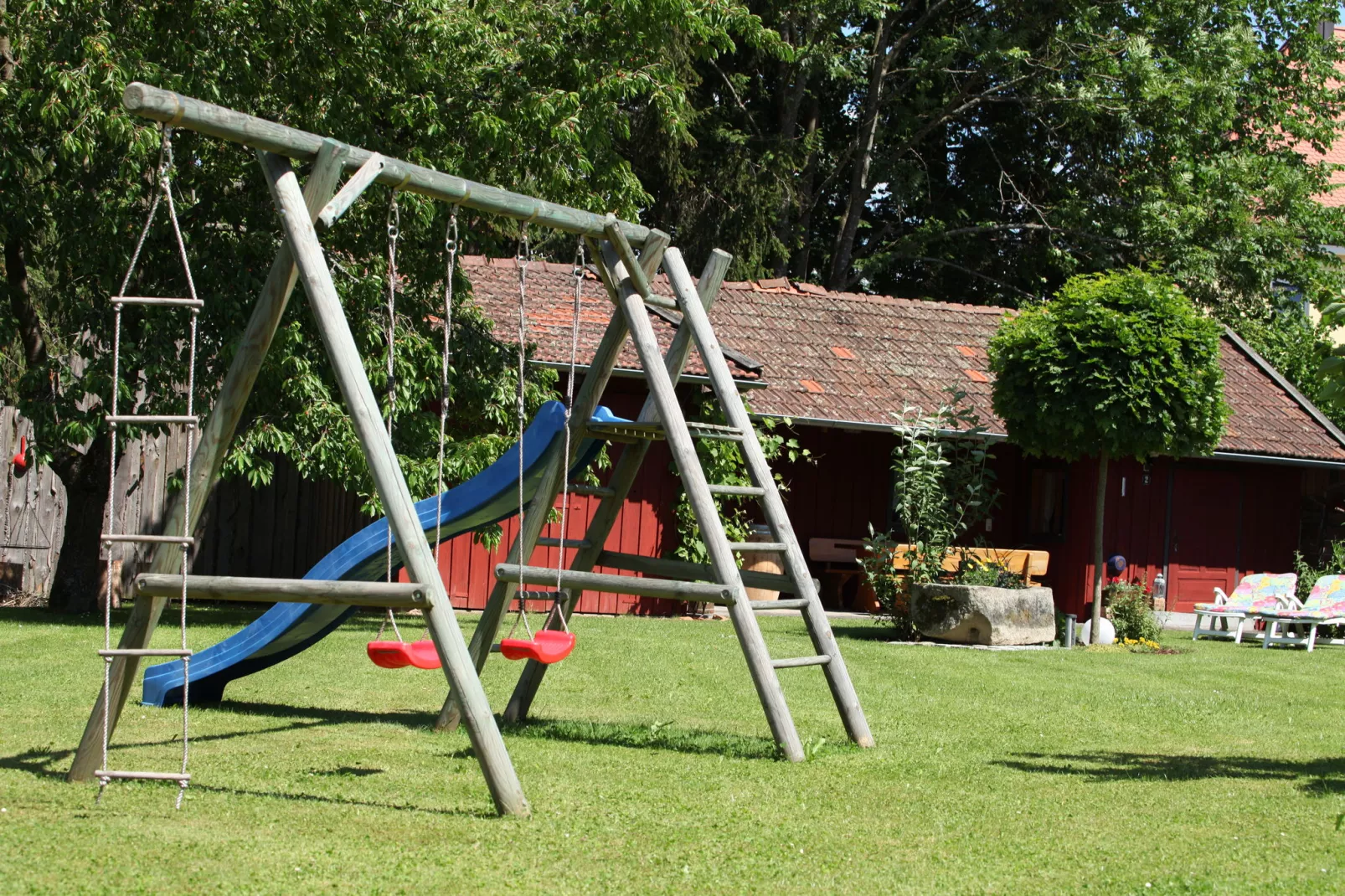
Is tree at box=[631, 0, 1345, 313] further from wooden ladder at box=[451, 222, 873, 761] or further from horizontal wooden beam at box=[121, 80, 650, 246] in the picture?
horizontal wooden beam at box=[121, 80, 650, 246]

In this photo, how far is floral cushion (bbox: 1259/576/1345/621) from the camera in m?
15.2

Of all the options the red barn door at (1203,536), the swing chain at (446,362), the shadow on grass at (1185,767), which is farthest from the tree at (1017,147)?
the shadow on grass at (1185,767)

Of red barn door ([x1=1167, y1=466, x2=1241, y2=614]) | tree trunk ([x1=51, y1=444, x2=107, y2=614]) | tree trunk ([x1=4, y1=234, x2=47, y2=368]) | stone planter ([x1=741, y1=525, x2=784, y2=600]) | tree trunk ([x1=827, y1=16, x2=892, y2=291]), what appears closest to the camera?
tree trunk ([x1=4, y1=234, x2=47, y2=368])

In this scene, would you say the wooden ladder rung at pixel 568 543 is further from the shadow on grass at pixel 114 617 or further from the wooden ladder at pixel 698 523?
the shadow on grass at pixel 114 617

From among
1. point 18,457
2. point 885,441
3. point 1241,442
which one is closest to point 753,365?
point 885,441

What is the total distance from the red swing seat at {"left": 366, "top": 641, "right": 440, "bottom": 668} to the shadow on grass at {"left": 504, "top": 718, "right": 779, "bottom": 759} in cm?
144

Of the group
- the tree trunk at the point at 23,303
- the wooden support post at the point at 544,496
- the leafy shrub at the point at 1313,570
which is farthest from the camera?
the leafy shrub at the point at 1313,570

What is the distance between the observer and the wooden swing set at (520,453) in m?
5.24

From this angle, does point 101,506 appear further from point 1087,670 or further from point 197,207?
point 1087,670

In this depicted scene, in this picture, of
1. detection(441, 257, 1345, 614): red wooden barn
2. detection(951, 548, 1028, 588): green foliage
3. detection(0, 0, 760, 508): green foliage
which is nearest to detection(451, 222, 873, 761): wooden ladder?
detection(0, 0, 760, 508): green foliage

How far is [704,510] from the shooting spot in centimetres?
664

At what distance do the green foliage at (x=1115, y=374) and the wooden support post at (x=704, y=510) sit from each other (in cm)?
782

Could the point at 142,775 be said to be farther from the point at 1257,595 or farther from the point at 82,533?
the point at 1257,595

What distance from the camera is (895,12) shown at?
27078mm
